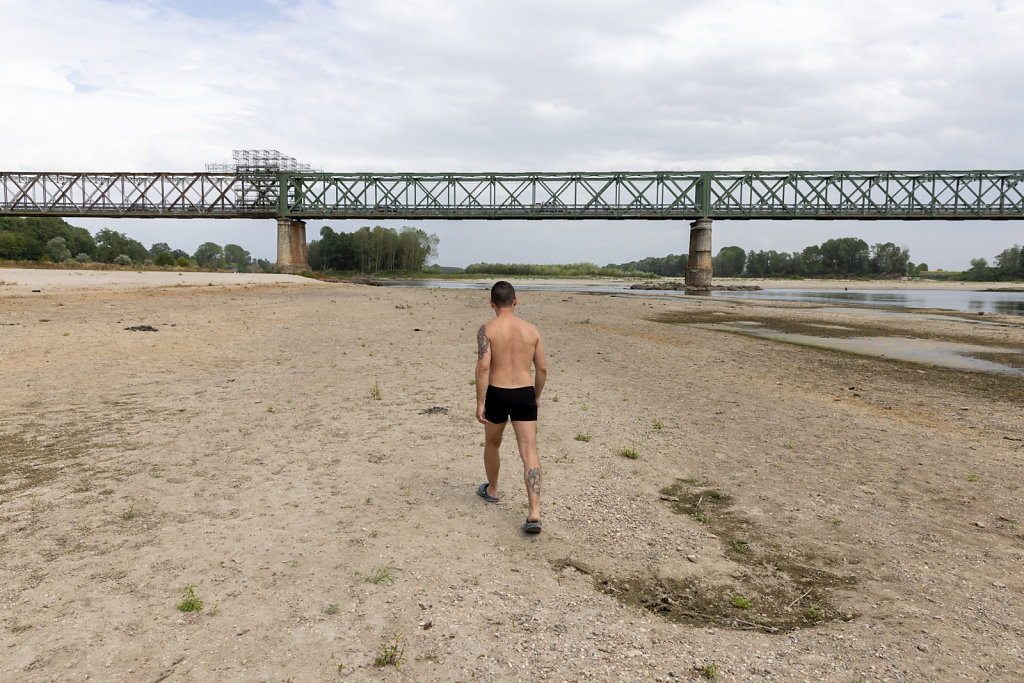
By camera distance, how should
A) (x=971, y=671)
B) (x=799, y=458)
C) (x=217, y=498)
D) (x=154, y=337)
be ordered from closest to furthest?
(x=971, y=671) < (x=217, y=498) < (x=799, y=458) < (x=154, y=337)

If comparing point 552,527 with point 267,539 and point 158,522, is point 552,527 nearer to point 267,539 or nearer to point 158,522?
→ point 267,539

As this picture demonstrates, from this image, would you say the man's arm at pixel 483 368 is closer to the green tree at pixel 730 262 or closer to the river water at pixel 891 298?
the river water at pixel 891 298

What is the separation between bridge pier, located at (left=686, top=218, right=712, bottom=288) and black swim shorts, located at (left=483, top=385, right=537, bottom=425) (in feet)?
223

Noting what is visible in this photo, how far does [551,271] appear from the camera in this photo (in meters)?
137

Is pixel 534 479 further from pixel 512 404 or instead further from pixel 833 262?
pixel 833 262

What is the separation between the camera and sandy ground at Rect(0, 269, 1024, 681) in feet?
10.8

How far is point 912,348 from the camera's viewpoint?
1916cm

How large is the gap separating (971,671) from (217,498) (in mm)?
6054

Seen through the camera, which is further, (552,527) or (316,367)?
(316,367)

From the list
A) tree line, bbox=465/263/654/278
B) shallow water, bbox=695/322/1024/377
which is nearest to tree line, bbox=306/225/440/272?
tree line, bbox=465/263/654/278

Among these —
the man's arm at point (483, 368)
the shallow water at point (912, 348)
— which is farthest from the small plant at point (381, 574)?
the shallow water at point (912, 348)

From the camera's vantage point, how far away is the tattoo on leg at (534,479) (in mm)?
4902

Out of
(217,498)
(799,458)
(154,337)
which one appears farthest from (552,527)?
(154,337)

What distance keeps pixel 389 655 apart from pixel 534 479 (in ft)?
6.80
